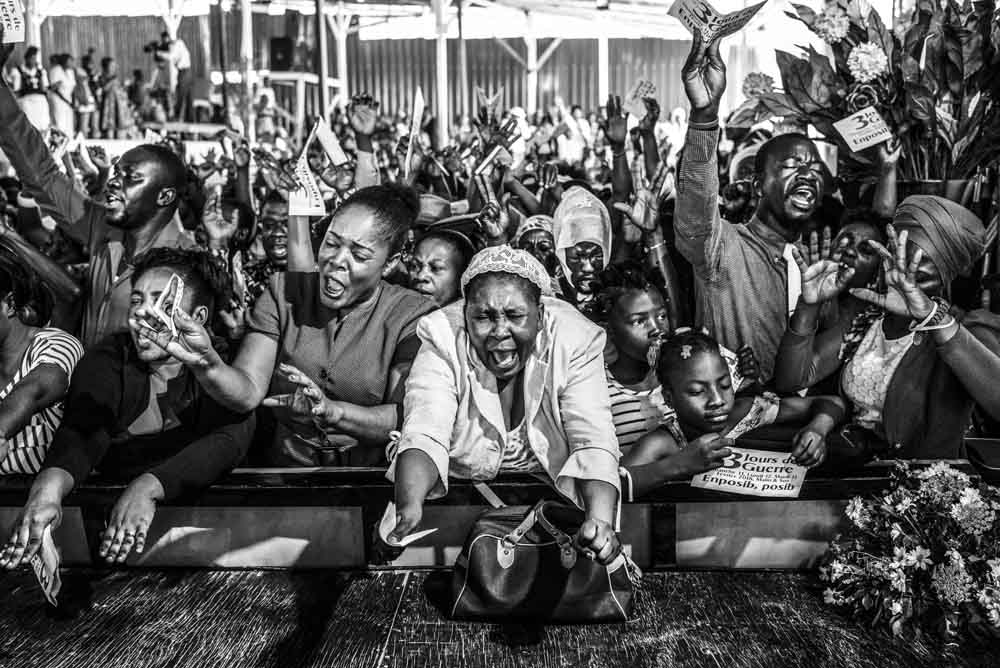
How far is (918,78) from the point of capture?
3.74 meters

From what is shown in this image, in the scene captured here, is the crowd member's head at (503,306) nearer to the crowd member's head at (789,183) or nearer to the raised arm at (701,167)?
the raised arm at (701,167)

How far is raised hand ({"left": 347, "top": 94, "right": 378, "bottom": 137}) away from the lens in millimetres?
4141

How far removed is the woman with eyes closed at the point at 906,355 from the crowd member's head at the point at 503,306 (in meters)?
0.90

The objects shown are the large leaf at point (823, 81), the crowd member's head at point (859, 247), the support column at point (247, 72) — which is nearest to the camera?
the crowd member's head at point (859, 247)

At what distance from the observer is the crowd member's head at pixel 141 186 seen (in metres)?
3.51

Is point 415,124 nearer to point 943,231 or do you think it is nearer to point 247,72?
point 943,231

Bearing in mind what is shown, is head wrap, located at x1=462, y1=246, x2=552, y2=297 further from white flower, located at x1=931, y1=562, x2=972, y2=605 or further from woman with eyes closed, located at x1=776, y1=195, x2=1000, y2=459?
white flower, located at x1=931, y1=562, x2=972, y2=605

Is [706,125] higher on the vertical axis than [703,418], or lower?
higher

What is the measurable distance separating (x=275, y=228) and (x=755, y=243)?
2.02m

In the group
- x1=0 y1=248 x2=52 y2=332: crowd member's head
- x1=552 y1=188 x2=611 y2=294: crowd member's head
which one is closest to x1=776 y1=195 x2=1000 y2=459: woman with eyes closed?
x1=552 y1=188 x2=611 y2=294: crowd member's head

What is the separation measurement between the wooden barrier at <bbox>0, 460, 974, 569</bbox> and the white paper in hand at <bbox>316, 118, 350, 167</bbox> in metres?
1.20

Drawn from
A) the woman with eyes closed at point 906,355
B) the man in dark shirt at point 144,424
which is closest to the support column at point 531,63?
the woman with eyes closed at point 906,355

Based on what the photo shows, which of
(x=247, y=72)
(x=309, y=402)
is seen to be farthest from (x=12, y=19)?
(x=247, y=72)

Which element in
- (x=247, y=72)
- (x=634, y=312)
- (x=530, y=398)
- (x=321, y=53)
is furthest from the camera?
(x=247, y=72)
